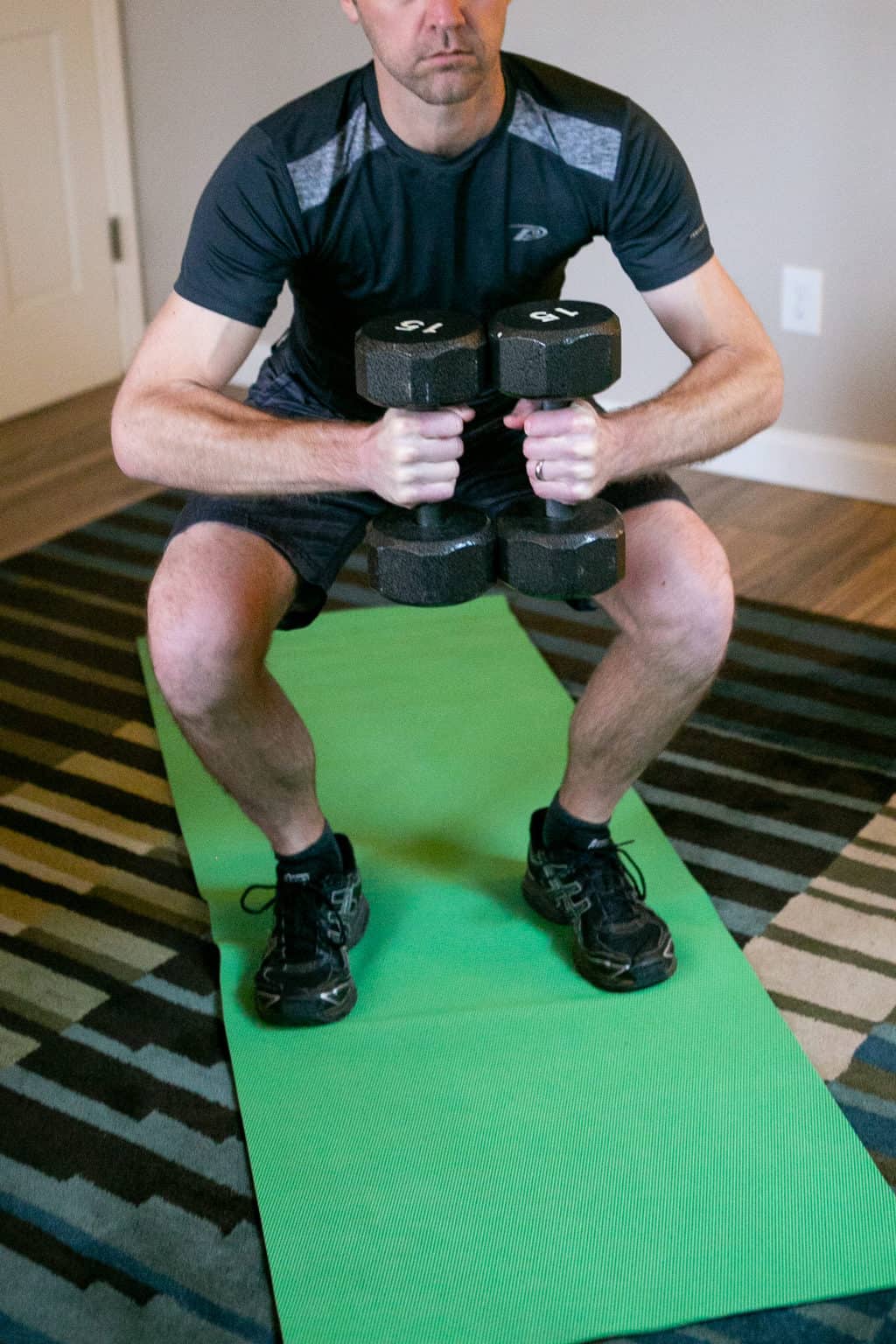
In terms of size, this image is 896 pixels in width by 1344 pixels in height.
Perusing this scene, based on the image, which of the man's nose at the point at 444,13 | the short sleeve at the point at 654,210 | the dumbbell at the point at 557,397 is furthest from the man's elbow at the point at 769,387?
the man's nose at the point at 444,13

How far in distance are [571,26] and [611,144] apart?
1547mm

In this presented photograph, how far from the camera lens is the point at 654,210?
1.74m

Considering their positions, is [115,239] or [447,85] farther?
[115,239]

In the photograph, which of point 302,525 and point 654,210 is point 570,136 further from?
point 302,525

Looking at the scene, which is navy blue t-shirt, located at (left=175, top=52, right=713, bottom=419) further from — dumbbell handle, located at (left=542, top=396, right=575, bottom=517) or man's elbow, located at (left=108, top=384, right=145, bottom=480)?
dumbbell handle, located at (left=542, top=396, right=575, bottom=517)

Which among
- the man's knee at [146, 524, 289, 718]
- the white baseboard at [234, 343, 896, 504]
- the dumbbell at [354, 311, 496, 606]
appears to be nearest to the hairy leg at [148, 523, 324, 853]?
the man's knee at [146, 524, 289, 718]

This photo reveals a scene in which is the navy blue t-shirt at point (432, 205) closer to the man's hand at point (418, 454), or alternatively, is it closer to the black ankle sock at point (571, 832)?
the man's hand at point (418, 454)

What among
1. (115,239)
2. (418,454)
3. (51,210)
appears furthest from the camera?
(115,239)

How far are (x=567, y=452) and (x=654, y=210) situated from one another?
1.39 feet

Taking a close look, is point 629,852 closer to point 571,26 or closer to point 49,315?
point 571,26

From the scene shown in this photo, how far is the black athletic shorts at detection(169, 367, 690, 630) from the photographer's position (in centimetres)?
177

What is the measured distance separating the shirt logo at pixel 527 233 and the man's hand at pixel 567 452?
366 mm

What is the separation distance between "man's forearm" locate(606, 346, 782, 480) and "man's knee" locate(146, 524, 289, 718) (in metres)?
0.41

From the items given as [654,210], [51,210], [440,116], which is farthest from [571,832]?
[51,210]
